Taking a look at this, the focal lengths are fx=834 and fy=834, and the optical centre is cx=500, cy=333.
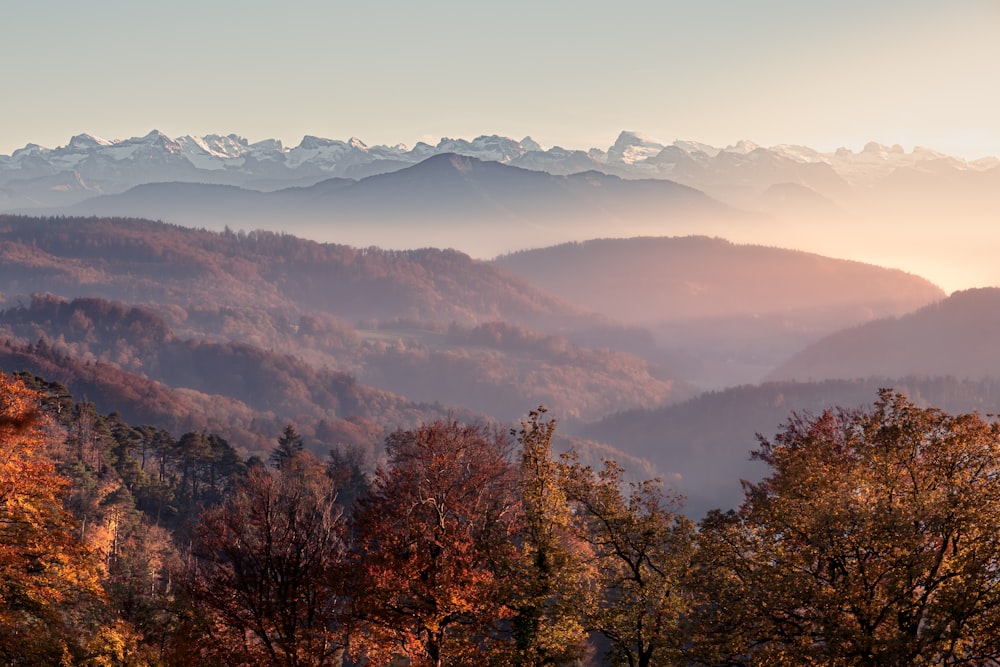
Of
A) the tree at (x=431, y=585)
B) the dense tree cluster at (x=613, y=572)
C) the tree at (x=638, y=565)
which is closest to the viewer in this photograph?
the dense tree cluster at (x=613, y=572)

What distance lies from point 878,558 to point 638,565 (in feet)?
31.4

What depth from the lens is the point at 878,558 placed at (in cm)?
2711

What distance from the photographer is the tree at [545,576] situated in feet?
111

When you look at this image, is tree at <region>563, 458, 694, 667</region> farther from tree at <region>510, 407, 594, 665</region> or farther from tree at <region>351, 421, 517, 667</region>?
tree at <region>351, 421, 517, 667</region>

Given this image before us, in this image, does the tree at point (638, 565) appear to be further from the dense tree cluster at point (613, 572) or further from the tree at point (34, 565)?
the tree at point (34, 565)

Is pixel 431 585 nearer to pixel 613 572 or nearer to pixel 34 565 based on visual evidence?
pixel 613 572

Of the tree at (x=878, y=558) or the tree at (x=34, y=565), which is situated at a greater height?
the tree at (x=878, y=558)

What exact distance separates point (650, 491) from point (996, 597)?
524 inches

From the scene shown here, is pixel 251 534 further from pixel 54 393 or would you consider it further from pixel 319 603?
pixel 54 393

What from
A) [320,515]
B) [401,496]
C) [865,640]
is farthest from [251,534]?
[865,640]

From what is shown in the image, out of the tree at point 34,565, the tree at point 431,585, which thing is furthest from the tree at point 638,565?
the tree at point 34,565

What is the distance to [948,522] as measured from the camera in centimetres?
2531

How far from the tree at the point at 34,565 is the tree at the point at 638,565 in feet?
63.3

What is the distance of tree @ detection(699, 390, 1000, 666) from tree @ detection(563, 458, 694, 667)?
205cm
